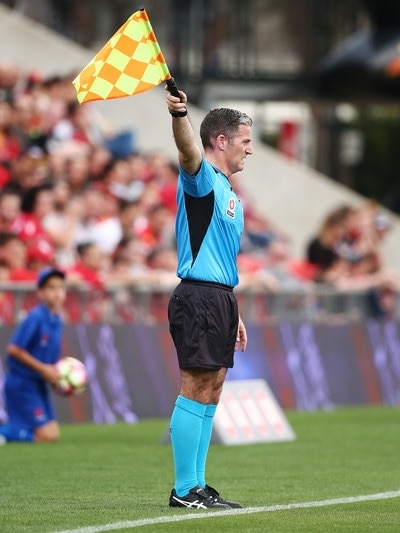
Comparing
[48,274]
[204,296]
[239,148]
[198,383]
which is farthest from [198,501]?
[48,274]

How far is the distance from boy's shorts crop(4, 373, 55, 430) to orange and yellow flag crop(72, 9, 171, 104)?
643 centimetres

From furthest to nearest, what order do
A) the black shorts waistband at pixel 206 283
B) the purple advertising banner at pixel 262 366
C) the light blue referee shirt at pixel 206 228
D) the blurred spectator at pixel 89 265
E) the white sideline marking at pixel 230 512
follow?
the blurred spectator at pixel 89 265, the purple advertising banner at pixel 262 366, the black shorts waistband at pixel 206 283, the light blue referee shirt at pixel 206 228, the white sideline marking at pixel 230 512

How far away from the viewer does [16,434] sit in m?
15.0

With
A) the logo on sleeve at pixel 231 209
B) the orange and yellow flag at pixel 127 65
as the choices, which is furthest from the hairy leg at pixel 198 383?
the orange and yellow flag at pixel 127 65

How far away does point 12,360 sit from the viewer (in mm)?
15055

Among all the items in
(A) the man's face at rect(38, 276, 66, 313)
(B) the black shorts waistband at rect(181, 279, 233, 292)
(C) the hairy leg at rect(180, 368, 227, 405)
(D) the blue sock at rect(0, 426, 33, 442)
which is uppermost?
(B) the black shorts waistband at rect(181, 279, 233, 292)

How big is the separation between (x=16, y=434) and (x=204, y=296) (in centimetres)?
629

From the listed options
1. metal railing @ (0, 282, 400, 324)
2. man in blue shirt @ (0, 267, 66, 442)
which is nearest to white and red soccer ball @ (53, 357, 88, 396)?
man in blue shirt @ (0, 267, 66, 442)

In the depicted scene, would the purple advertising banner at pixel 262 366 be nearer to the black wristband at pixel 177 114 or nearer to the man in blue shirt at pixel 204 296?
the man in blue shirt at pixel 204 296

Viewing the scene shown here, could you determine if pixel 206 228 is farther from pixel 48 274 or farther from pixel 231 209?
pixel 48 274

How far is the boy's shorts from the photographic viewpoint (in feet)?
48.7

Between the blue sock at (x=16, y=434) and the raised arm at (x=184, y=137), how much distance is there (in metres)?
6.62

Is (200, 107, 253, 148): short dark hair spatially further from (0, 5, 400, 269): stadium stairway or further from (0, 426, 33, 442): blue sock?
(0, 5, 400, 269): stadium stairway

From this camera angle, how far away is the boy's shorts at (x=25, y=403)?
48.7ft
